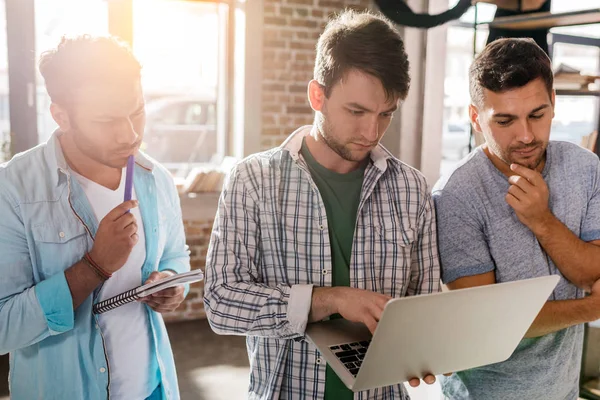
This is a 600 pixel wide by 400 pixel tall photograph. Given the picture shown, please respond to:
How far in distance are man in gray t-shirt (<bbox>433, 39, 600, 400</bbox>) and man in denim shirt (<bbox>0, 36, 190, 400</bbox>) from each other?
2.52ft

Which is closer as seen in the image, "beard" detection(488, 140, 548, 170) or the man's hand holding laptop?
the man's hand holding laptop

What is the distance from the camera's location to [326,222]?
1.30 metres

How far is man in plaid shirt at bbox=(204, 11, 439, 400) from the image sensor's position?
4.12ft

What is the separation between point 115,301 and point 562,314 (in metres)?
1.04

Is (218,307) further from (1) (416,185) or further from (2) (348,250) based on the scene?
(1) (416,185)

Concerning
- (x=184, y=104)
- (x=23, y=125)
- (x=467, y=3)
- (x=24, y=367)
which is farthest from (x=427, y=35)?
(x=24, y=367)

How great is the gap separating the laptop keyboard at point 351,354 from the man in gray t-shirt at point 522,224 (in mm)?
379

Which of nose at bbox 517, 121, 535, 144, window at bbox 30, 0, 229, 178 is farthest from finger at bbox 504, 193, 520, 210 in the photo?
window at bbox 30, 0, 229, 178

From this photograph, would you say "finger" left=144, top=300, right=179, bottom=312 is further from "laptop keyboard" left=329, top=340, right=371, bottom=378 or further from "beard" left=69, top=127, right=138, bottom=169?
"laptop keyboard" left=329, top=340, right=371, bottom=378

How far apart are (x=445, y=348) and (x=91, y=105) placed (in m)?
0.92

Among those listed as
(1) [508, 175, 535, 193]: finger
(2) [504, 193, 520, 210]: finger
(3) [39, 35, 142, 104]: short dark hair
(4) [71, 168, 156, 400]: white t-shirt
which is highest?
(3) [39, 35, 142, 104]: short dark hair

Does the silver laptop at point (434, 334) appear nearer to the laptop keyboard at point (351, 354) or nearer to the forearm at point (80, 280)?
the laptop keyboard at point (351, 354)

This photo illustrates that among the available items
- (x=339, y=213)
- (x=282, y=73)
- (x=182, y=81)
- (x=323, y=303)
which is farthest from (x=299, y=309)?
(x=182, y=81)

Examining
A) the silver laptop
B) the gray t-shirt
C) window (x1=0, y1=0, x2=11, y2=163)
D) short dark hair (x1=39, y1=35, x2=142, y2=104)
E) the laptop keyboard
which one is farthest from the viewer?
window (x1=0, y1=0, x2=11, y2=163)
